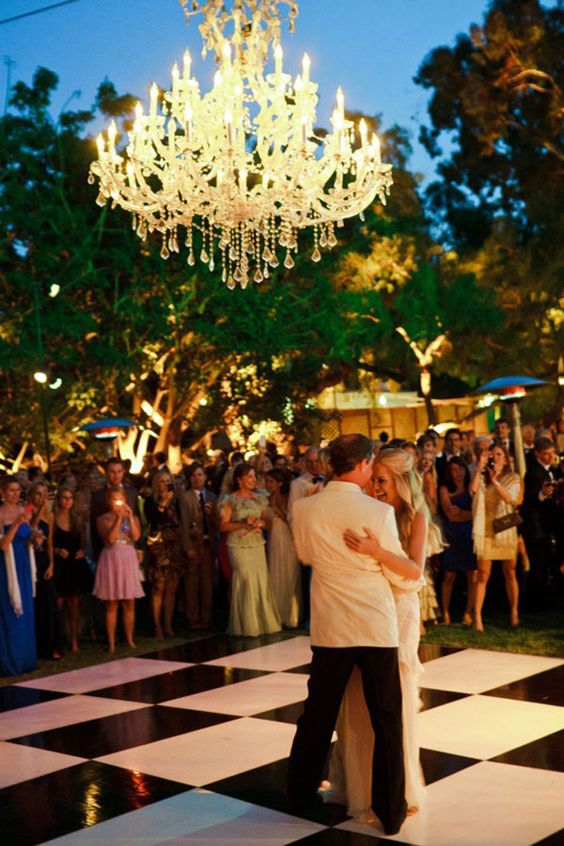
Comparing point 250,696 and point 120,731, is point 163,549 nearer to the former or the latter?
point 250,696

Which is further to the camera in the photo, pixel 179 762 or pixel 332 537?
pixel 179 762

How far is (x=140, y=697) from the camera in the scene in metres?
7.95

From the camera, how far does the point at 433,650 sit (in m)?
8.78

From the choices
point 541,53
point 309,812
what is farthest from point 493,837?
point 541,53

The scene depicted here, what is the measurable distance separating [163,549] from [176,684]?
2247 mm

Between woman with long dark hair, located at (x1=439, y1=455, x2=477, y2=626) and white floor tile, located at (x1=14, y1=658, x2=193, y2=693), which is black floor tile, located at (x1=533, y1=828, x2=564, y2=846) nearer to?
white floor tile, located at (x1=14, y1=658, x2=193, y2=693)

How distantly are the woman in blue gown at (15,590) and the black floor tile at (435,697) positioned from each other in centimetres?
333

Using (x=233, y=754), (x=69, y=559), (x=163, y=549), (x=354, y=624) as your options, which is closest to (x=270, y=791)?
(x=233, y=754)

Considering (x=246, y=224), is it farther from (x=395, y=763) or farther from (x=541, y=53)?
(x=541, y=53)

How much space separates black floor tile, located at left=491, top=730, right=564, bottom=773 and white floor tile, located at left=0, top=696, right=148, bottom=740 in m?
2.68

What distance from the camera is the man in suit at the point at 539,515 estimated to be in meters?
10.4

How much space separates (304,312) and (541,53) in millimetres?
8799

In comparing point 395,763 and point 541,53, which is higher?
point 541,53

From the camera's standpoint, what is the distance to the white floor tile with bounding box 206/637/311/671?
344 inches
